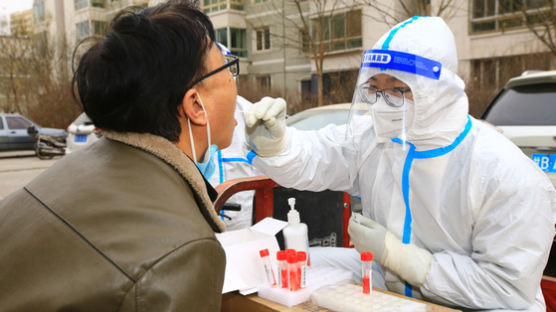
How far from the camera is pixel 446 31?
78.8 inches

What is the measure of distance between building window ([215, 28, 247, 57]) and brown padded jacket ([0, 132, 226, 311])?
2524cm

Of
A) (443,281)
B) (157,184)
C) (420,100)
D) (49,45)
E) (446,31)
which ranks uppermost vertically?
(49,45)

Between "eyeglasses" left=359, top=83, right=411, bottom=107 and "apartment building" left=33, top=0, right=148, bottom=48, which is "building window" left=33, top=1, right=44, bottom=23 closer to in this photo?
"apartment building" left=33, top=0, right=148, bottom=48

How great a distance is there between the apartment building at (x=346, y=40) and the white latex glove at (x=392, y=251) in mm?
7279

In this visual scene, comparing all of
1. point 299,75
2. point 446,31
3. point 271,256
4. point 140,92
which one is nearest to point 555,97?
point 446,31

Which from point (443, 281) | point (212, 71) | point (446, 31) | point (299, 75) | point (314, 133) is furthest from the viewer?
point (299, 75)

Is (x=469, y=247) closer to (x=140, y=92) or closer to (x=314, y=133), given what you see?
(x=314, y=133)

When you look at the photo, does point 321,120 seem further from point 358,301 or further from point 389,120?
point 358,301

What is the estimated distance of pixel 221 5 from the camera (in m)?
25.8

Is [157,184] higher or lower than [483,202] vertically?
higher

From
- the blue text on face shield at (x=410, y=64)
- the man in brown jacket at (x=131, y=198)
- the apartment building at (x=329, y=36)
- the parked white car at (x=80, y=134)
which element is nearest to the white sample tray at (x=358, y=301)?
the man in brown jacket at (x=131, y=198)

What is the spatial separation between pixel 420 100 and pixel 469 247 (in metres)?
0.62

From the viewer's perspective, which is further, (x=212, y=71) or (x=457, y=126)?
(x=457, y=126)

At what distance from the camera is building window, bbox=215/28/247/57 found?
25.6 m
